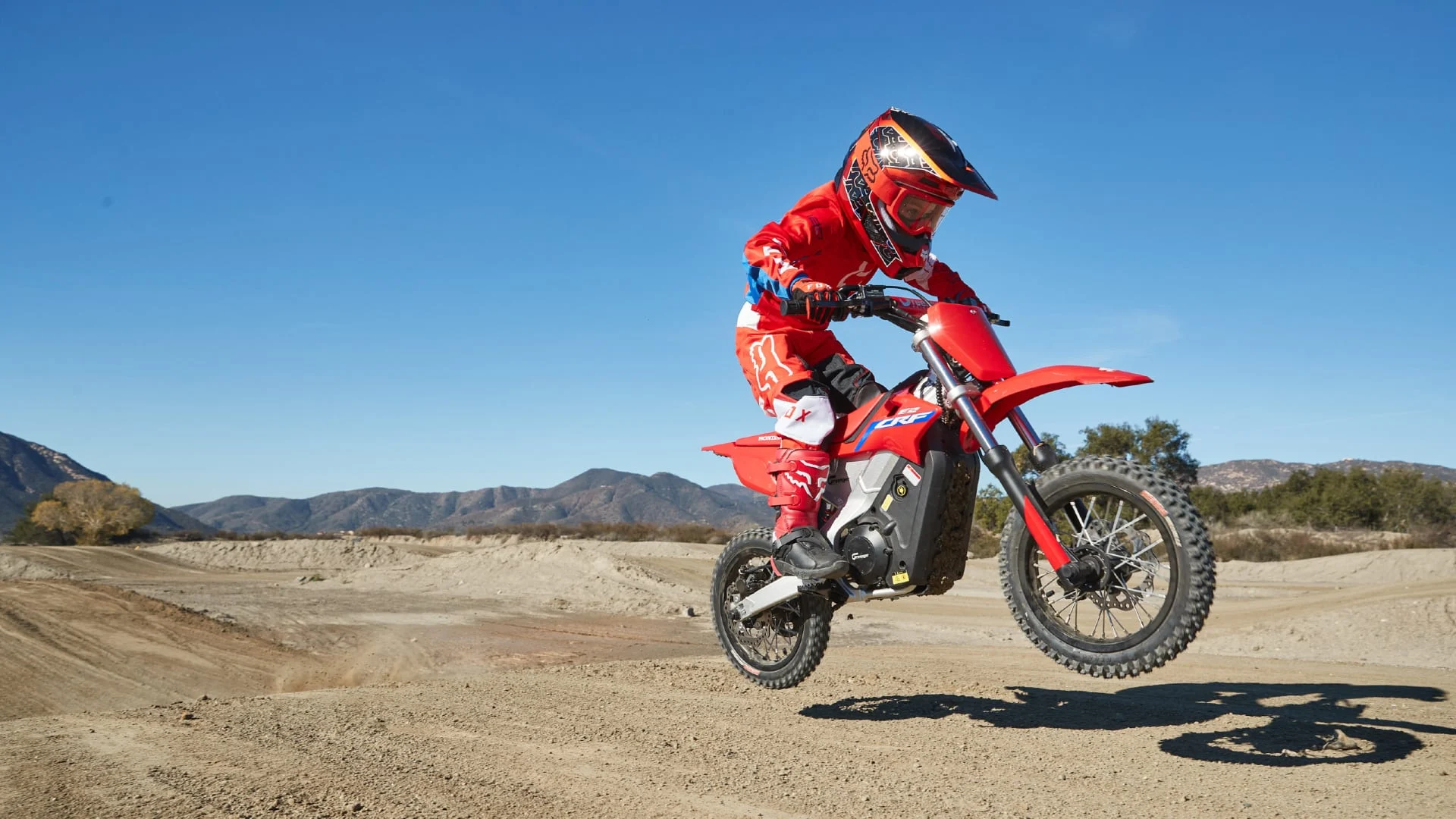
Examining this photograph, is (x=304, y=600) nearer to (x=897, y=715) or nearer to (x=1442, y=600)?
(x=897, y=715)

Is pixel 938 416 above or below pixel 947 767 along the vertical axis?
above

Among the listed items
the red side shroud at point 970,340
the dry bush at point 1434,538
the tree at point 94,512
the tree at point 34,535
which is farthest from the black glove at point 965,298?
the tree at point 34,535

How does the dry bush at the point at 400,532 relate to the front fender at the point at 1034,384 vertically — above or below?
below

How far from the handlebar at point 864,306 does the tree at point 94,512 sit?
4545cm

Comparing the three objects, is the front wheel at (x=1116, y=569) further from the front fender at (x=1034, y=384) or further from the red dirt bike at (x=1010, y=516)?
the front fender at (x=1034, y=384)

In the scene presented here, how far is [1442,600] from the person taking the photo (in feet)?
41.7

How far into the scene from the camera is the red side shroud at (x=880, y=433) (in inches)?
198

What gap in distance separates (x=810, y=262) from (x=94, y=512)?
4576 cm

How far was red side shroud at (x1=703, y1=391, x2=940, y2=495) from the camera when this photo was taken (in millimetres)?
5035

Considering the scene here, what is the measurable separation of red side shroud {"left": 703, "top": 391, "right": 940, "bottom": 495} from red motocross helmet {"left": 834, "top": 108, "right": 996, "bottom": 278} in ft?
3.26

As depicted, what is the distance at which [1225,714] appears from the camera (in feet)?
21.2

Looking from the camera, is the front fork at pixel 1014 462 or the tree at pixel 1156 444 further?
the tree at pixel 1156 444

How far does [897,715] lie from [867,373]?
2.51 m

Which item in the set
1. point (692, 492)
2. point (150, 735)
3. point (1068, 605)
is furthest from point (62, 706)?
point (692, 492)
